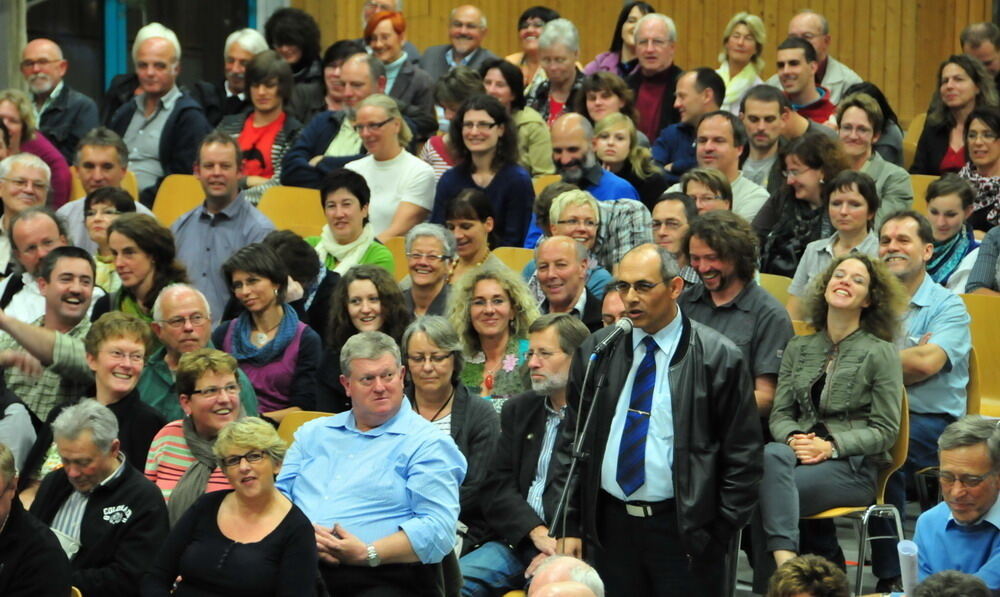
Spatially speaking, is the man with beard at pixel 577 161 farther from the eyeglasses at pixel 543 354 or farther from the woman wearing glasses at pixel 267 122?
the eyeglasses at pixel 543 354

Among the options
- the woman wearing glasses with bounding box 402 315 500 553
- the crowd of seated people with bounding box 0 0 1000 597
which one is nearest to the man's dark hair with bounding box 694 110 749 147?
the crowd of seated people with bounding box 0 0 1000 597

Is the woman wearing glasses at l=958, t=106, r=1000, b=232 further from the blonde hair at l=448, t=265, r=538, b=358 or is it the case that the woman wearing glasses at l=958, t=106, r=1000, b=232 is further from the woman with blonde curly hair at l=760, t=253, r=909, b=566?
the blonde hair at l=448, t=265, r=538, b=358

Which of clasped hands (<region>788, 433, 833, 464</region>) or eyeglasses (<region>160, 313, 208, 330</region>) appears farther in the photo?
eyeglasses (<region>160, 313, 208, 330</region>)

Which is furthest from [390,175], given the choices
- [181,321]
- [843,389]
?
[843,389]

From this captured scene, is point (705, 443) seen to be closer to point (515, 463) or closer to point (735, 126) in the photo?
point (515, 463)

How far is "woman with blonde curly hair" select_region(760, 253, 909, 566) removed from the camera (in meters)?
4.78

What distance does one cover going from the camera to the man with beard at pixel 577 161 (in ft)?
22.1

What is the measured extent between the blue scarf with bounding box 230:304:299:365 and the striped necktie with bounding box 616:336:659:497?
1.81 meters

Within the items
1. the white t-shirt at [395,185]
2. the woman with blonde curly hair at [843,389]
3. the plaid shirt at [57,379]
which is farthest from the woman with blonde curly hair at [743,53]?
the plaid shirt at [57,379]

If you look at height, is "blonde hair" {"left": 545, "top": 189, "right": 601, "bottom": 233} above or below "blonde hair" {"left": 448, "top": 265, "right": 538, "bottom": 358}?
above

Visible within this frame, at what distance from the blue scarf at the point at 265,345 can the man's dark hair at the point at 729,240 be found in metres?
1.47

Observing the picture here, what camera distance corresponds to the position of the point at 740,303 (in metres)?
5.01

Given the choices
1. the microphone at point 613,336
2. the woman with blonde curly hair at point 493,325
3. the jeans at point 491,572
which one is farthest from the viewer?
the woman with blonde curly hair at point 493,325

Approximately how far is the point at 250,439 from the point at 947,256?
10.8 ft
